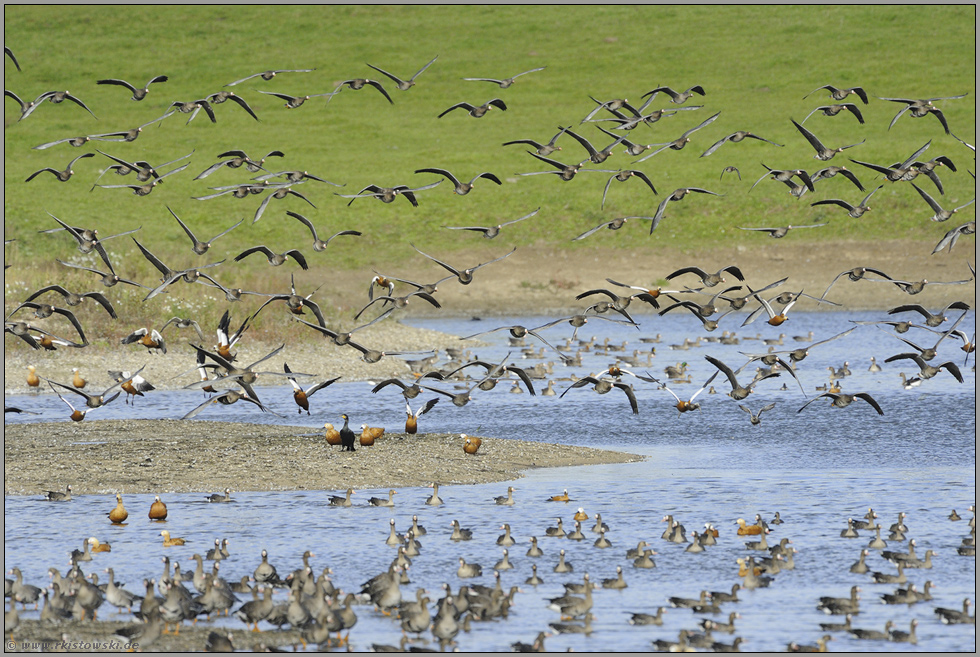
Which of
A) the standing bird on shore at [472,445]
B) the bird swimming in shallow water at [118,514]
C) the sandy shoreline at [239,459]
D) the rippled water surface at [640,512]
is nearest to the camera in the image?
the rippled water surface at [640,512]

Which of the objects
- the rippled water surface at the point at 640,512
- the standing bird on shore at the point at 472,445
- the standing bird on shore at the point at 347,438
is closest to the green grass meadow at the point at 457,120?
the standing bird on shore at the point at 347,438

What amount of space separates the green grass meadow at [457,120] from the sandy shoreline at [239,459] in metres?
13.4

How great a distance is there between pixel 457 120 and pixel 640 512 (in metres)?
62.0

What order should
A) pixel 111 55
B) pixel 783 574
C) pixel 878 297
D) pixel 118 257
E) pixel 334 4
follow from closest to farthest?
pixel 783 574, pixel 118 257, pixel 878 297, pixel 111 55, pixel 334 4

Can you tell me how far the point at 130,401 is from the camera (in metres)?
33.9

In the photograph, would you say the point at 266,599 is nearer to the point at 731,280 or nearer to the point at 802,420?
the point at 802,420

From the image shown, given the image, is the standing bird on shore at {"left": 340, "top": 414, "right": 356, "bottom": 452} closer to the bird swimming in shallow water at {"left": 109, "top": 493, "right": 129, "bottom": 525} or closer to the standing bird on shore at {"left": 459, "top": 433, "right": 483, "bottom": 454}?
the standing bird on shore at {"left": 459, "top": 433, "right": 483, "bottom": 454}

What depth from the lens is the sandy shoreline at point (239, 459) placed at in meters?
23.2

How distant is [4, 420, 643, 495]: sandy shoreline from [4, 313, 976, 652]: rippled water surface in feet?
1.76

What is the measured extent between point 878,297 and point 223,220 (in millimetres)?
31759

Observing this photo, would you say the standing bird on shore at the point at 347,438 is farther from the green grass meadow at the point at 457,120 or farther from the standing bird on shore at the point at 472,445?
the green grass meadow at the point at 457,120

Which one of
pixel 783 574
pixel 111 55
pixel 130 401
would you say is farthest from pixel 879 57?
pixel 783 574

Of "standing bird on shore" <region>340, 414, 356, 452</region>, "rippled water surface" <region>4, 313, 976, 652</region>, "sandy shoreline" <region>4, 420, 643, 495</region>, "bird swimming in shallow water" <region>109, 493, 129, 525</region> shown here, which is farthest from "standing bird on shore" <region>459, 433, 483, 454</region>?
"bird swimming in shallow water" <region>109, 493, 129, 525</region>

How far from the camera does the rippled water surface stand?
15.8m
